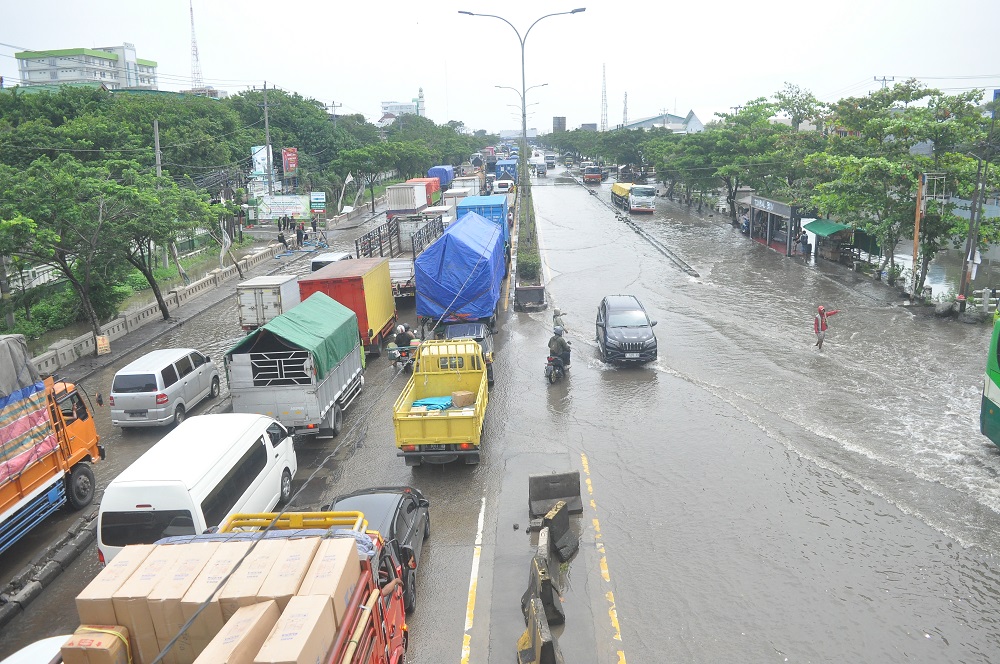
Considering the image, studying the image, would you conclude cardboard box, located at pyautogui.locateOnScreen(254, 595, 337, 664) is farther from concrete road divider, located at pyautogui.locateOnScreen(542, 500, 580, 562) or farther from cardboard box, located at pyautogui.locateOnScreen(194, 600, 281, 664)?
concrete road divider, located at pyautogui.locateOnScreen(542, 500, 580, 562)

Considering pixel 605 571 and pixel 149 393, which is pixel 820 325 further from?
pixel 149 393

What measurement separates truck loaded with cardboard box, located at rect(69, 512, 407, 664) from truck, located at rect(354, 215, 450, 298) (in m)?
17.4

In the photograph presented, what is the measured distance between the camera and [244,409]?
45.5 ft

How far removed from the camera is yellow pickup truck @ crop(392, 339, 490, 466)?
40.9ft

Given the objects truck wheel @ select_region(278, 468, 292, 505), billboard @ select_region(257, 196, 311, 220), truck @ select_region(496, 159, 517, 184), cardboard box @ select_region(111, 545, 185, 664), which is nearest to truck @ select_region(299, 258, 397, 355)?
truck wheel @ select_region(278, 468, 292, 505)

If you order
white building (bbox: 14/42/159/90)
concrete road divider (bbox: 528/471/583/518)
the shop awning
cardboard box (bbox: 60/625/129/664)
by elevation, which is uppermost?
white building (bbox: 14/42/159/90)

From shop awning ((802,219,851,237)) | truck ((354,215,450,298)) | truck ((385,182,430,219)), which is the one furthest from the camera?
truck ((385,182,430,219))

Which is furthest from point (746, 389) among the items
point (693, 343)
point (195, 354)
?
point (195, 354)

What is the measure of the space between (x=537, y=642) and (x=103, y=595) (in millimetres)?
4185

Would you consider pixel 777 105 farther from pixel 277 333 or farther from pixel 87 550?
pixel 87 550

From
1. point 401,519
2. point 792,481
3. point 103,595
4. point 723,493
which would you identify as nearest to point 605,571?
point 401,519

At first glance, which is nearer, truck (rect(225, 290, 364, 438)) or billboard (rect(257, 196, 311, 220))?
truck (rect(225, 290, 364, 438))

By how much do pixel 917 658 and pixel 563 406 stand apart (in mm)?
9049

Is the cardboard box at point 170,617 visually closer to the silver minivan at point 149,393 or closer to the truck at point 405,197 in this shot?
the silver minivan at point 149,393
